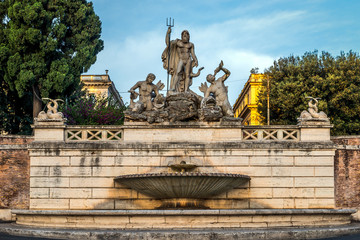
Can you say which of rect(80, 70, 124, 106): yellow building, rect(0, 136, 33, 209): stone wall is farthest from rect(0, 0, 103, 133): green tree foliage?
rect(80, 70, 124, 106): yellow building

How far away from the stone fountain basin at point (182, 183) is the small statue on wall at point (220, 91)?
326 cm

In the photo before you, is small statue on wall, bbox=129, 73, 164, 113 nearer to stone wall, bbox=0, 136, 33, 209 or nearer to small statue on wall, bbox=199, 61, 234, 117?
small statue on wall, bbox=199, 61, 234, 117

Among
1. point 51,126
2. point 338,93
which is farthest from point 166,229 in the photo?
point 338,93

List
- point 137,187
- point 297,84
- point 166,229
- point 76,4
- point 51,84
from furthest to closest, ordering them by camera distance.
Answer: point 297,84
point 76,4
point 51,84
point 137,187
point 166,229

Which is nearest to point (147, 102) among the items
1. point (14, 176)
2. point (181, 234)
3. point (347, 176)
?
point (14, 176)

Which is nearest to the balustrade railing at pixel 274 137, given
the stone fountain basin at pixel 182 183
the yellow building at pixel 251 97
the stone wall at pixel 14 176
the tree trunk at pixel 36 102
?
the stone fountain basin at pixel 182 183

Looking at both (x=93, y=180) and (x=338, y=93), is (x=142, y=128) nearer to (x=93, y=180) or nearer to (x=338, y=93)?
(x=93, y=180)

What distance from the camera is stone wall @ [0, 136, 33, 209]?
73.7 ft

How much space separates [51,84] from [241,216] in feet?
60.5

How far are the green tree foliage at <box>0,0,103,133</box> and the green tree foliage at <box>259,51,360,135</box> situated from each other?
550 inches

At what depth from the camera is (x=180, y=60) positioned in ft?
78.4

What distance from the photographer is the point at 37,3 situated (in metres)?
33.8

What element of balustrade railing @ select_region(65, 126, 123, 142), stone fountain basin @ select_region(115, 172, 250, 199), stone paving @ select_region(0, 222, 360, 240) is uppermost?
balustrade railing @ select_region(65, 126, 123, 142)

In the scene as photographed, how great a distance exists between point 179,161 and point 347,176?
714 cm
